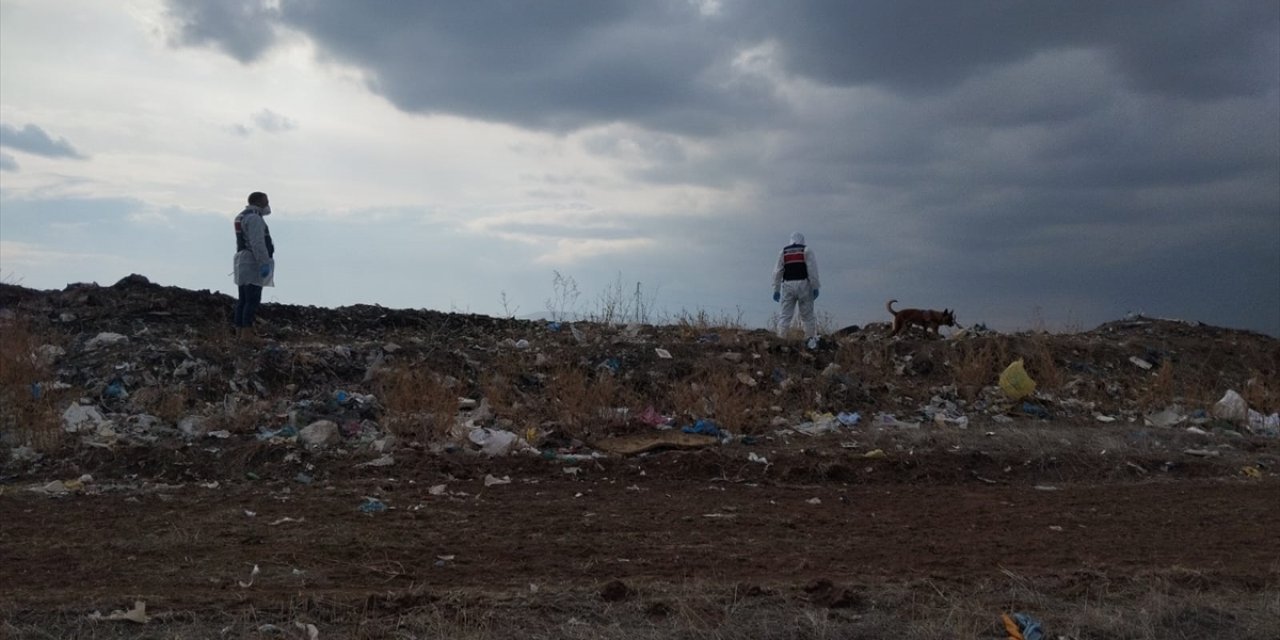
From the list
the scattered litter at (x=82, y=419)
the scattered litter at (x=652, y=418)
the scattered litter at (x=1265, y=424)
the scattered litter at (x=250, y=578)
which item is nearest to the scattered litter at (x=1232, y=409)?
the scattered litter at (x=1265, y=424)

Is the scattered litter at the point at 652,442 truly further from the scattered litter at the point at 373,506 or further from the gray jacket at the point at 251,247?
the gray jacket at the point at 251,247

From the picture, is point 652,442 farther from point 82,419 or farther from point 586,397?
point 82,419

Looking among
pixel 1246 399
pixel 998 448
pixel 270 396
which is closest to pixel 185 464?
pixel 270 396

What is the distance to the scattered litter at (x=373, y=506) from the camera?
5.73 meters

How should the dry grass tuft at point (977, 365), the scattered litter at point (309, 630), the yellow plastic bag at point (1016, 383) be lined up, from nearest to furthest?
the scattered litter at point (309, 630) < the yellow plastic bag at point (1016, 383) < the dry grass tuft at point (977, 365)

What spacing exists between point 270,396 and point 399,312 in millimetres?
4534

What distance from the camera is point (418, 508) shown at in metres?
5.84

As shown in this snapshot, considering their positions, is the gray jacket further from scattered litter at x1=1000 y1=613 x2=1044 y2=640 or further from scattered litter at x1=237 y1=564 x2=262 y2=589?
scattered litter at x1=1000 y1=613 x2=1044 y2=640

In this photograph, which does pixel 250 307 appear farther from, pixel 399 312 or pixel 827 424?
pixel 827 424

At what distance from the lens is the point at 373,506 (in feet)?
19.0

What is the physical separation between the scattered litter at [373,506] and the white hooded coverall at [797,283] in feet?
22.3

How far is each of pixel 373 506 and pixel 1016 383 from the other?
6.56 metres

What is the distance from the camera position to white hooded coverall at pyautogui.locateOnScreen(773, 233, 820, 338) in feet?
38.7

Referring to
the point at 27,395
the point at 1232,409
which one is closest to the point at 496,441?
the point at 27,395
